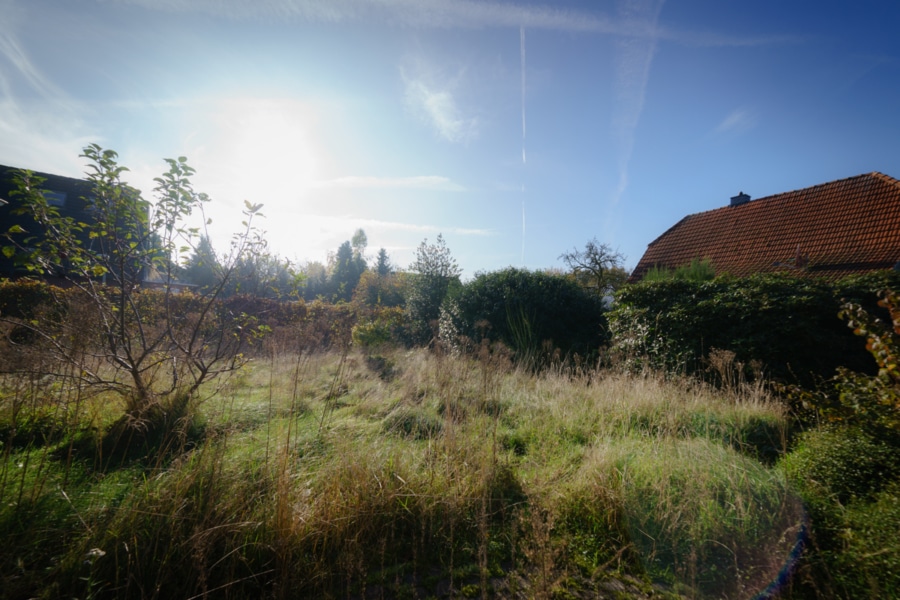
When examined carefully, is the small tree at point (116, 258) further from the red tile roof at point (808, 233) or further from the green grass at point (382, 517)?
the red tile roof at point (808, 233)

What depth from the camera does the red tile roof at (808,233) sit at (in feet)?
37.4

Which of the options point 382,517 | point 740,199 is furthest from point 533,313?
point 740,199

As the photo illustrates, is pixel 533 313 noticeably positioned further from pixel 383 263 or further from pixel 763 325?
pixel 383 263

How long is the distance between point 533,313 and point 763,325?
4.25 m

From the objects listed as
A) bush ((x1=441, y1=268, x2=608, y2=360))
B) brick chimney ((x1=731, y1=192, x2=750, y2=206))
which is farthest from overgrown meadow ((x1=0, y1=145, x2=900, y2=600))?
brick chimney ((x1=731, y1=192, x2=750, y2=206))

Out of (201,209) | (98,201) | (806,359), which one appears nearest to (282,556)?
(201,209)

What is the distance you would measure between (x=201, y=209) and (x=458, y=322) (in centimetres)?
687

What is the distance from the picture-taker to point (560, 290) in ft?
30.2

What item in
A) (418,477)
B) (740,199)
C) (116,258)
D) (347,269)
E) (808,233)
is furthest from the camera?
(347,269)

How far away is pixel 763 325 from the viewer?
571 centimetres

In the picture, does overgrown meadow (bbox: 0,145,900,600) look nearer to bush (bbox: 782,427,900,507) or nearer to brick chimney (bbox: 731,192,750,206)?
bush (bbox: 782,427,900,507)

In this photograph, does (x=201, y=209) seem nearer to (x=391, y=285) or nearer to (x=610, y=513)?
(x=610, y=513)

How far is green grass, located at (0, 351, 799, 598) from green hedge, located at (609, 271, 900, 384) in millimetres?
2272

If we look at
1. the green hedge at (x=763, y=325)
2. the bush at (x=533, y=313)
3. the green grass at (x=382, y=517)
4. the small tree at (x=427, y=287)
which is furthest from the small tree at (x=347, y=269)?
the green grass at (x=382, y=517)
